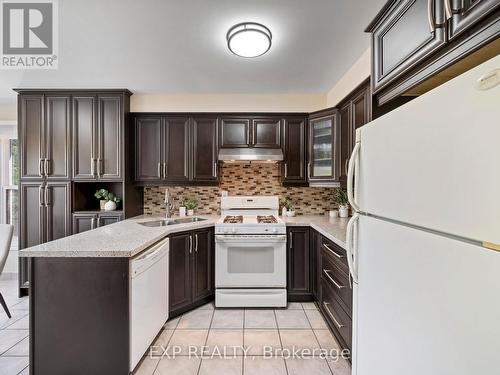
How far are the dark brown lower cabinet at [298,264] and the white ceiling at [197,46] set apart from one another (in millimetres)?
1723

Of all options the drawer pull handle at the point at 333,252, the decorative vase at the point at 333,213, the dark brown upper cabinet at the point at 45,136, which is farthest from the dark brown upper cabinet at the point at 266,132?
the dark brown upper cabinet at the point at 45,136

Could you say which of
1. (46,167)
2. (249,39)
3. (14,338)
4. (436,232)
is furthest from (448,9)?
(46,167)

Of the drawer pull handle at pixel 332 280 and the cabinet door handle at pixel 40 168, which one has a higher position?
the cabinet door handle at pixel 40 168

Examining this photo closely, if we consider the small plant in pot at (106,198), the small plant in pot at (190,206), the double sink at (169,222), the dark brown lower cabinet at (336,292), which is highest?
the small plant in pot at (106,198)

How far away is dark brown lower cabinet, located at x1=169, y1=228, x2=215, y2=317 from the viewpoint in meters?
2.48

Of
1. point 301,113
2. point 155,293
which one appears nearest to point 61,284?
point 155,293

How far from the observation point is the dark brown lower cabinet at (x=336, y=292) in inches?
72.9

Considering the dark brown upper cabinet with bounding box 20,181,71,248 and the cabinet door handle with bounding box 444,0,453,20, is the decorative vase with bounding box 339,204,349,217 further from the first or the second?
the dark brown upper cabinet with bounding box 20,181,71,248

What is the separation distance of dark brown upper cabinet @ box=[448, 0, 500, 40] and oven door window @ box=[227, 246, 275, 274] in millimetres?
2266

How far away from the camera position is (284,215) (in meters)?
3.33

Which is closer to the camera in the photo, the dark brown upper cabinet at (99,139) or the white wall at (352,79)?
the white wall at (352,79)

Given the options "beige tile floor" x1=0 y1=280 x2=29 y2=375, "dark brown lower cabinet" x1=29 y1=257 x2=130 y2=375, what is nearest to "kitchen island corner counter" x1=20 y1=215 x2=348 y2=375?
"dark brown lower cabinet" x1=29 y1=257 x2=130 y2=375

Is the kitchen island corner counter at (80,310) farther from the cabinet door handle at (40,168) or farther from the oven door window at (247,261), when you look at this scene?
the cabinet door handle at (40,168)

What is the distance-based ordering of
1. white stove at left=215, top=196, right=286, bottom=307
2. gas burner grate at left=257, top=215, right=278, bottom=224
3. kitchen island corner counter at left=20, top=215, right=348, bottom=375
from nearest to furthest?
1. kitchen island corner counter at left=20, top=215, right=348, bottom=375
2. white stove at left=215, top=196, right=286, bottom=307
3. gas burner grate at left=257, top=215, right=278, bottom=224
